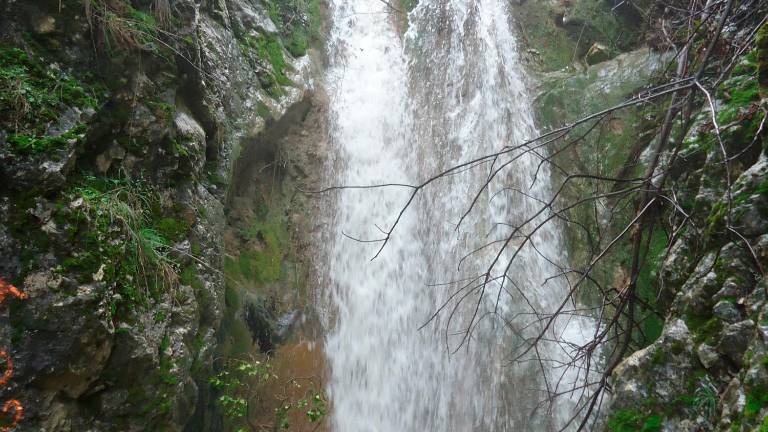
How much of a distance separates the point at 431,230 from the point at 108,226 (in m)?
4.06

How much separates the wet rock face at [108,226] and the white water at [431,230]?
1.63 m

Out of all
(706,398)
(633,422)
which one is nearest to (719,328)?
(706,398)

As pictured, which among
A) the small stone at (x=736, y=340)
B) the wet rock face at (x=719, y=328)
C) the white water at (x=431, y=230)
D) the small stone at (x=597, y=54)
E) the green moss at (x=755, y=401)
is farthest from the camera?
the small stone at (x=597, y=54)

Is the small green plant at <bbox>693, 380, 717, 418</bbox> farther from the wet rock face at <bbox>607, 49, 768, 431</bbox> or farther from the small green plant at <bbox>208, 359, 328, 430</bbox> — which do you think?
the small green plant at <bbox>208, 359, 328, 430</bbox>

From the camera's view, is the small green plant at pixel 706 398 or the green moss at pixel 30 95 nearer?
the small green plant at pixel 706 398

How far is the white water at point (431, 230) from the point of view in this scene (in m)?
5.19

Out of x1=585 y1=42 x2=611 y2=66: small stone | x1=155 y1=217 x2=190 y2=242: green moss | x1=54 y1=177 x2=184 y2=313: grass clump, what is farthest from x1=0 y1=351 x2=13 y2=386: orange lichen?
x1=585 y1=42 x2=611 y2=66: small stone

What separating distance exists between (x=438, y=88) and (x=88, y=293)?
18.9 feet

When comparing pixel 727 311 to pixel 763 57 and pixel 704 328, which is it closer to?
pixel 704 328

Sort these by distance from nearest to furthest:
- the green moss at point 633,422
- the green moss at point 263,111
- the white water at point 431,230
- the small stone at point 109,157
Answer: the green moss at point 633,422, the small stone at point 109,157, the white water at point 431,230, the green moss at point 263,111

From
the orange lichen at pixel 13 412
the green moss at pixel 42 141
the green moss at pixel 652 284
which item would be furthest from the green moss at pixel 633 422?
the green moss at pixel 42 141

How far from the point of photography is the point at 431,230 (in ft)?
20.7

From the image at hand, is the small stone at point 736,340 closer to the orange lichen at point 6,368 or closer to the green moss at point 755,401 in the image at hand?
the green moss at point 755,401

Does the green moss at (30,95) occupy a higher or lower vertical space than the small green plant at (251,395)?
higher
